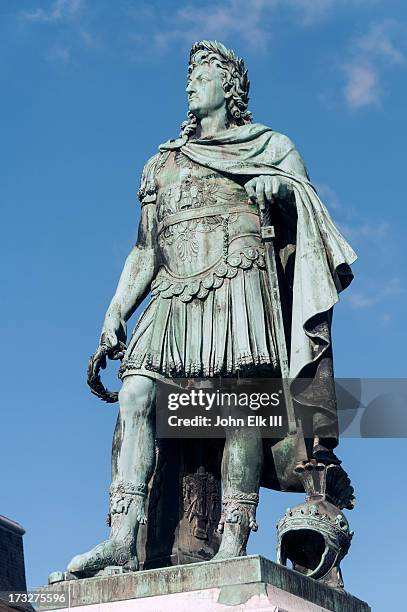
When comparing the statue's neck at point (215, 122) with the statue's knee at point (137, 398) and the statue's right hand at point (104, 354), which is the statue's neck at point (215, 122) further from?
the statue's knee at point (137, 398)

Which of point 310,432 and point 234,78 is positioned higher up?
point 234,78

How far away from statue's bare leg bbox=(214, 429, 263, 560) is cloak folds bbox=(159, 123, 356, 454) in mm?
538

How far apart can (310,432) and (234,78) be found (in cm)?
324

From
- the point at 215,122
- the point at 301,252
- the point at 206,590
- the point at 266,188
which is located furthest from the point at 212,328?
the point at 206,590

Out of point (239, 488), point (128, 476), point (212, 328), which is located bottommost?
point (239, 488)

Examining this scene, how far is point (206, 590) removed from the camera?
31.9 feet

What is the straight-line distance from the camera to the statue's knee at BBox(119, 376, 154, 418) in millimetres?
11070

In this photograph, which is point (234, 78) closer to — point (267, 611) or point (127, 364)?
point (127, 364)

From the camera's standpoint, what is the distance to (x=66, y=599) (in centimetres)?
1024

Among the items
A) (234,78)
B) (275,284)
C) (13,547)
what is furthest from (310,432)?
(13,547)

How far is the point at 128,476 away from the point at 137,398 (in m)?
0.63

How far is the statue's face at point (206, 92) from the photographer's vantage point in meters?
12.1

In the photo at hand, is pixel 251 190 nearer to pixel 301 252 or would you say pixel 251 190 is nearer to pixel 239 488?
pixel 301 252

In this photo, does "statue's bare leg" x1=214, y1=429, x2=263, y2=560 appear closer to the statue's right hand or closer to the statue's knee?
the statue's knee
